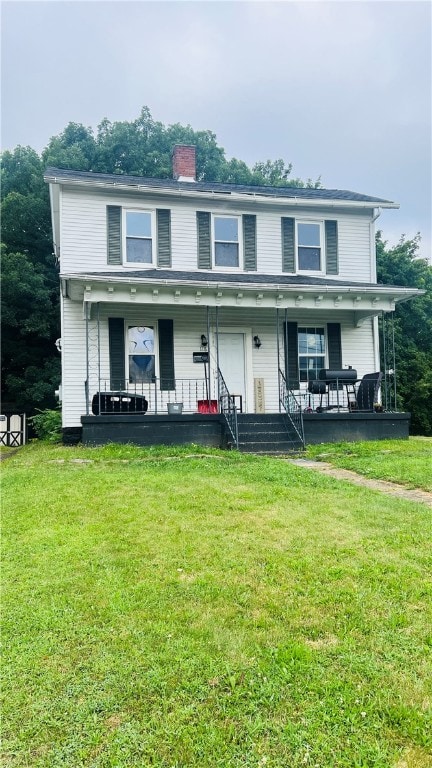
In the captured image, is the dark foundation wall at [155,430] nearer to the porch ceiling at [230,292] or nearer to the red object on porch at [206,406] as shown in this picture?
the red object on porch at [206,406]

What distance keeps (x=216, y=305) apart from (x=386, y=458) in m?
4.95

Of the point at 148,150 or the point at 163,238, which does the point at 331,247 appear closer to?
the point at 163,238

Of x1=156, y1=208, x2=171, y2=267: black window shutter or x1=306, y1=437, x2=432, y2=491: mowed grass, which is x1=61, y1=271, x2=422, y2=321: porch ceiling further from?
x1=306, y1=437, x2=432, y2=491: mowed grass

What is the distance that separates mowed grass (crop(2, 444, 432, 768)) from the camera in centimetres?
173

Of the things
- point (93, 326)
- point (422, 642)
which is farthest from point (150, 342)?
point (422, 642)

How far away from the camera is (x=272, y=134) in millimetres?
25453

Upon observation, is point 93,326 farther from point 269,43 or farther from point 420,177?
point 420,177

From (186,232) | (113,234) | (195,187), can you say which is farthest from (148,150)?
(113,234)

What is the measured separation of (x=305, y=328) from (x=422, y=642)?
426 inches

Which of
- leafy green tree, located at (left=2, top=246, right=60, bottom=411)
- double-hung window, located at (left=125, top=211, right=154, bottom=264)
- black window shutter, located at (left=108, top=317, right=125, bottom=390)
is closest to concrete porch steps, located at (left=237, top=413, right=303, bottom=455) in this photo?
black window shutter, located at (left=108, top=317, right=125, bottom=390)

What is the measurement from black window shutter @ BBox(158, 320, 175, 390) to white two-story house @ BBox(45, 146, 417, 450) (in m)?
0.03

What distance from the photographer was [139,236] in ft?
39.3

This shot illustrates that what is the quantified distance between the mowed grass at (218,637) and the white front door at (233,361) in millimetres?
7607

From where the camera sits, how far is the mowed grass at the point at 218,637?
68.2 inches
